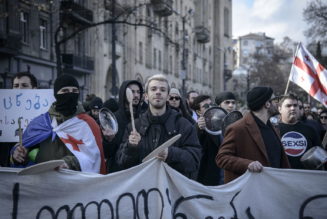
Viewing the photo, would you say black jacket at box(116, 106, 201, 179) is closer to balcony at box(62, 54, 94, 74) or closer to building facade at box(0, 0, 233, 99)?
building facade at box(0, 0, 233, 99)

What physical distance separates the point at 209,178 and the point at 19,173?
10.5 feet

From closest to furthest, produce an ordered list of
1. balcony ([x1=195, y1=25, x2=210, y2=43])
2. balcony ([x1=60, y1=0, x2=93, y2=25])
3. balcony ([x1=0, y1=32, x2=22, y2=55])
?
1. balcony ([x1=0, y1=32, x2=22, y2=55])
2. balcony ([x1=60, y1=0, x2=93, y2=25])
3. balcony ([x1=195, y1=25, x2=210, y2=43])

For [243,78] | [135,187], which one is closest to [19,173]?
[135,187]

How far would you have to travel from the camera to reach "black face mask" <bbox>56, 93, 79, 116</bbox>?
201 inches

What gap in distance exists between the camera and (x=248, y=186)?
4.99m

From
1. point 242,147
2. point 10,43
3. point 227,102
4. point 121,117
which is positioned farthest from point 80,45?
point 242,147

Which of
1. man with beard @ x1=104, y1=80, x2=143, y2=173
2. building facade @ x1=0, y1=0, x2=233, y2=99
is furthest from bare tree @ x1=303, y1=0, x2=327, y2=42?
man with beard @ x1=104, y1=80, x2=143, y2=173

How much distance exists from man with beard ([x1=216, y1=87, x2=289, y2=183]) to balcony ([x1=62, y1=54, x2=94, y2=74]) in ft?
76.6

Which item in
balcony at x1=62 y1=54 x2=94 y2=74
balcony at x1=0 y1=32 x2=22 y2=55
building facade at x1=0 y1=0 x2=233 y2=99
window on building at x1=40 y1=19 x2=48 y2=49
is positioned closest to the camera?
balcony at x1=0 y1=32 x2=22 y2=55

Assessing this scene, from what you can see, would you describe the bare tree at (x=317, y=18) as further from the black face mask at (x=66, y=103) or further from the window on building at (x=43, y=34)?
the black face mask at (x=66, y=103)

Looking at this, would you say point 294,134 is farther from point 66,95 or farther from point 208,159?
point 66,95

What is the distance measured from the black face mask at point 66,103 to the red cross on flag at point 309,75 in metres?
4.28

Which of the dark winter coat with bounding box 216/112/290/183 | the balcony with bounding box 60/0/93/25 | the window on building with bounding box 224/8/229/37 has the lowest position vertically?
the dark winter coat with bounding box 216/112/290/183

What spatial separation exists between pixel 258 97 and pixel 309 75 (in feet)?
11.6
